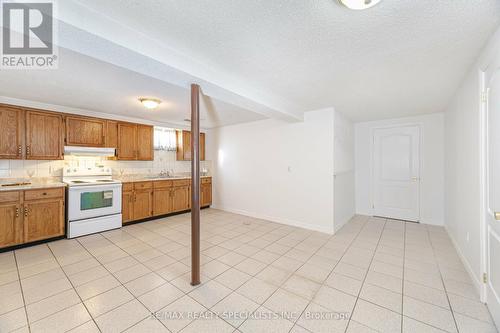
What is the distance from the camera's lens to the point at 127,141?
4488mm

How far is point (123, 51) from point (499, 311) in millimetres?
3506

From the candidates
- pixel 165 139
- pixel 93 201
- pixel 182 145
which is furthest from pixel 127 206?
pixel 182 145

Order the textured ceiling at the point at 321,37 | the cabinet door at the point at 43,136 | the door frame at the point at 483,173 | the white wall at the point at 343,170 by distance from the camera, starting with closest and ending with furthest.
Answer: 1. the textured ceiling at the point at 321,37
2. the door frame at the point at 483,173
3. the cabinet door at the point at 43,136
4. the white wall at the point at 343,170

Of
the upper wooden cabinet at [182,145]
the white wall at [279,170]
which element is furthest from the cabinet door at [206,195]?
the upper wooden cabinet at [182,145]

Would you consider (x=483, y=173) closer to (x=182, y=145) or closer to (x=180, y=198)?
(x=180, y=198)

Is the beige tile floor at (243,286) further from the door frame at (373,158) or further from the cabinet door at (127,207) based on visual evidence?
the door frame at (373,158)

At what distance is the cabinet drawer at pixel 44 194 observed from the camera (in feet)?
10.3

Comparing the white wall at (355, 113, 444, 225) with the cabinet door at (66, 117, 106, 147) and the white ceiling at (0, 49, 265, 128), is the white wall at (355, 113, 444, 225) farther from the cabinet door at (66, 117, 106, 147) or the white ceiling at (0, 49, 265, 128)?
the cabinet door at (66, 117, 106, 147)

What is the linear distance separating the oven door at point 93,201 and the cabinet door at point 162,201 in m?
0.72

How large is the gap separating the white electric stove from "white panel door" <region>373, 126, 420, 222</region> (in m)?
5.68

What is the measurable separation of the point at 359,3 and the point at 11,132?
480 cm

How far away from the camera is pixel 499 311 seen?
1.57m

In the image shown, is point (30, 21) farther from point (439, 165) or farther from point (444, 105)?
point (439, 165)

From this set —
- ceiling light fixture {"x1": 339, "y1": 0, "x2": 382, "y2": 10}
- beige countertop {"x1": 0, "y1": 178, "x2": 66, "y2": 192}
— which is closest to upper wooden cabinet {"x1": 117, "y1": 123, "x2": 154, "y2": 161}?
beige countertop {"x1": 0, "y1": 178, "x2": 66, "y2": 192}
